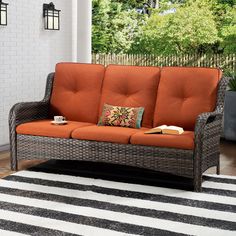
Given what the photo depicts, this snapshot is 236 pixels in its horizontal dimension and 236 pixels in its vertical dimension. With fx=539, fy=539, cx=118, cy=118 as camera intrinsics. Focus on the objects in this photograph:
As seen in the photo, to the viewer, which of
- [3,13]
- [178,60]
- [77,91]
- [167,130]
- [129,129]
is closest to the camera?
[167,130]

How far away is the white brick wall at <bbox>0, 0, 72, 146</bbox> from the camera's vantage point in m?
5.90

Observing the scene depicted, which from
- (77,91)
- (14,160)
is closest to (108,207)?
(14,160)

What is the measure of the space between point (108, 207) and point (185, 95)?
4.84 feet

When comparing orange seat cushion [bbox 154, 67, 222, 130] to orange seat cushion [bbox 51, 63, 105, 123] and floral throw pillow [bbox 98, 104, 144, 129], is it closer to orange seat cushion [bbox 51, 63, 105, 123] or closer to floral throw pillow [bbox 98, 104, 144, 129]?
floral throw pillow [bbox 98, 104, 144, 129]

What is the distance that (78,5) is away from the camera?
7359 mm

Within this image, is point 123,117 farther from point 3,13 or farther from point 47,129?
point 3,13

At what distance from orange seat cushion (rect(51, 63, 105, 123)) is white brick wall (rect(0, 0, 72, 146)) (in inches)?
29.1

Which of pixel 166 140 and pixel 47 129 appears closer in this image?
pixel 166 140

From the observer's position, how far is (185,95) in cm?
487

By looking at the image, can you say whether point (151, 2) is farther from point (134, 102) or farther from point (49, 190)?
point (49, 190)

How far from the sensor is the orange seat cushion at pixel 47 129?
4777 millimetres

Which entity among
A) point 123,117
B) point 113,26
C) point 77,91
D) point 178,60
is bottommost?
point 123,117

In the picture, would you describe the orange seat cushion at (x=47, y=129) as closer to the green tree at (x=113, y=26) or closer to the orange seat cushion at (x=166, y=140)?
the orange seat cushion at (x=166, y=140)

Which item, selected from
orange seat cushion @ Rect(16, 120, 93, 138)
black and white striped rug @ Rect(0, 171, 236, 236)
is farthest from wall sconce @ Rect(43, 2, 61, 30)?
black and white striped rug @ Rect(0, 171, 236, 236)
